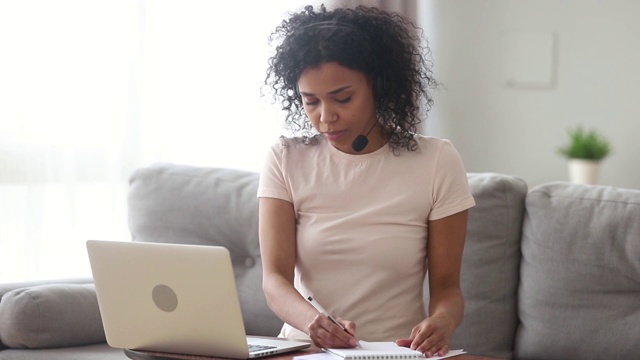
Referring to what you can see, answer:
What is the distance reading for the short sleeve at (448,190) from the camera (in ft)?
6.04

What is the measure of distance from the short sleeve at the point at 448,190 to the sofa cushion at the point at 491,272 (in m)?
0.43

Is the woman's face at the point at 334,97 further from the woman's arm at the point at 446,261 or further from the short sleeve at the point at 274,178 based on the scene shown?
the woman's arm at the point at 446,261

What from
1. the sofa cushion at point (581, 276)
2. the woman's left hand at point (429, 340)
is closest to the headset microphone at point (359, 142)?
the woman's left hand at point (429, 340)

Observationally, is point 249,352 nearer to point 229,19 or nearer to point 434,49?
point 229,19

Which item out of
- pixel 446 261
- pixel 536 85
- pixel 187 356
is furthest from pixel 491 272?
pixel 536 85

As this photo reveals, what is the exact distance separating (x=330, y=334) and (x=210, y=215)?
106 centimetres

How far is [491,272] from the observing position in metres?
2.27

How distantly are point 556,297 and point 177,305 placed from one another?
3.45ft

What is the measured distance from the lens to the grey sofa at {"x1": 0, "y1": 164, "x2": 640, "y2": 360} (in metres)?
2.15

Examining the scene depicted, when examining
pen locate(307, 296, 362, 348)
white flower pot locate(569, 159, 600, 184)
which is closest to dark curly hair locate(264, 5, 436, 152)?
pen locate(307, 296, 362, 348)

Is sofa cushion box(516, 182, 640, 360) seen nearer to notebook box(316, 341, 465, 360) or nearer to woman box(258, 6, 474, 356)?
woman box(258, 6, 474, 356)

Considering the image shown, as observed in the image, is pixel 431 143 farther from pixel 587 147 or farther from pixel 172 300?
pixel 587 147

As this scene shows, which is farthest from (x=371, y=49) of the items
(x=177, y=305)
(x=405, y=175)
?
(x=177, y=305)

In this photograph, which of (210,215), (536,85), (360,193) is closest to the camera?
(360,193)
